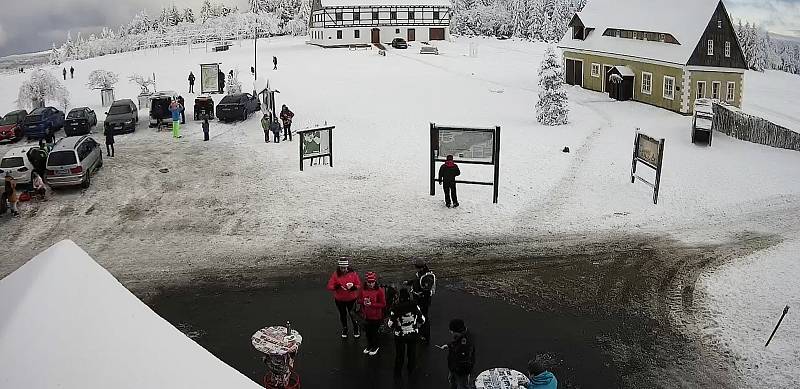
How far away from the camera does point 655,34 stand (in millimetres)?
40344

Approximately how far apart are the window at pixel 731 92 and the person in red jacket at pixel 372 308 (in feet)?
103

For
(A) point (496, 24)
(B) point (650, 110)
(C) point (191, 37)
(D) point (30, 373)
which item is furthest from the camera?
(A) point (496, 24)

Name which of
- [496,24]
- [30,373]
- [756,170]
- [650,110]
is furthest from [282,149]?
[496,24]

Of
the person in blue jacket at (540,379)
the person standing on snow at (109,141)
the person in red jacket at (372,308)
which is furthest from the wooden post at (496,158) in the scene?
the person standing on snow at (109,141)

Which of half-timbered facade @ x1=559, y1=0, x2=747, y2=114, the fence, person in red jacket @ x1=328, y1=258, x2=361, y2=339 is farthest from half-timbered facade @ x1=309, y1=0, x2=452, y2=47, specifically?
person in red jacket @ x1=328, y1=258, x2=361, y2=339

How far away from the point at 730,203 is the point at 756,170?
16.8ft

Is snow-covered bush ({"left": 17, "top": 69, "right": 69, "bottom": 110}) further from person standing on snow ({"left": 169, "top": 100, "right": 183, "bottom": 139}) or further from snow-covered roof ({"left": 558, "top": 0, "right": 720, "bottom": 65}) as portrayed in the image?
snow-covered roof ({"left": 558, "top": 0, "right": 720, "bottom": 65})

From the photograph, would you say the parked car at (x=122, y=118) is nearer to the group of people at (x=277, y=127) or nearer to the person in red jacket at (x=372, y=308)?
the group of people at (x=277, y=127)

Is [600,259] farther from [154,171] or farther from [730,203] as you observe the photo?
[154,171]

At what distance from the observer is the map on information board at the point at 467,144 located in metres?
21.5

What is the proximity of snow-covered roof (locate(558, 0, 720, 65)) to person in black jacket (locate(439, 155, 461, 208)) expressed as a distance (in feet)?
69.5

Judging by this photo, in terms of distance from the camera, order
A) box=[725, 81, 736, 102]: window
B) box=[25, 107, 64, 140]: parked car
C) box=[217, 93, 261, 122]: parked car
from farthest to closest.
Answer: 1. box=[725, 81, 736, 102]: window
2. box=[217, 93, 261, 122]: parked car
3. box=[25, 107, 64, 140]: parked car

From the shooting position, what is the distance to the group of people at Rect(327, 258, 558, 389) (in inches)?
420

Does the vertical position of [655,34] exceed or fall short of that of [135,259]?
it exceeds it
